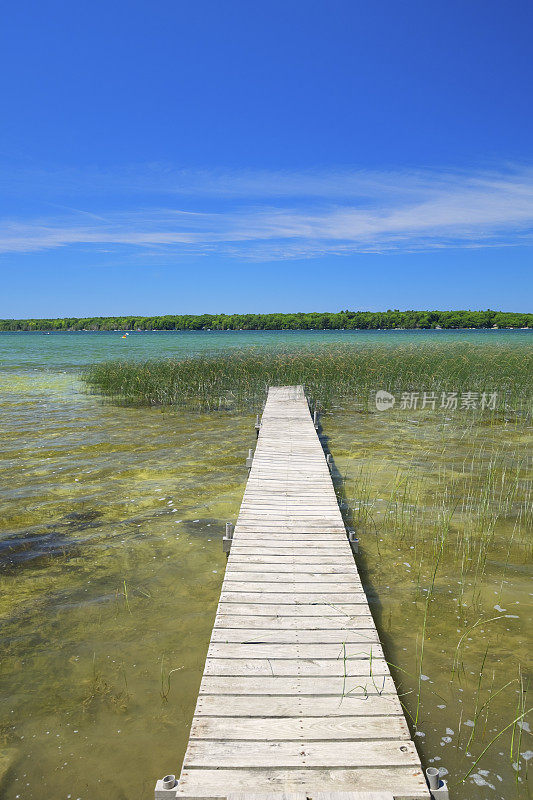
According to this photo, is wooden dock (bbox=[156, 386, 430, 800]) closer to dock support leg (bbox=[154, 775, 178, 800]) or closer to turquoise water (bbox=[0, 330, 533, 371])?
dock support leg (bbox=[154, 775, 178, 800])

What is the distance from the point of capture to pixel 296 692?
3117mm

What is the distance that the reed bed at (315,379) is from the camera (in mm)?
16438

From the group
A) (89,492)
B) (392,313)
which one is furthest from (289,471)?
(392,313)

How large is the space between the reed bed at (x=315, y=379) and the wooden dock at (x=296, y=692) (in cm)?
1108

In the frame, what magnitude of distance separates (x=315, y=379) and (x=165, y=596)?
40.6 feet

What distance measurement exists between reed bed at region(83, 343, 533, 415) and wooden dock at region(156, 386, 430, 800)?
11.1 metres

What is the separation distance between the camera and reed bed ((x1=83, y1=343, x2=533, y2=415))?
53.9 feet

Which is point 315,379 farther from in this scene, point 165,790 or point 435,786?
point 165,790

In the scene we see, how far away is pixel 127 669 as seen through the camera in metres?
4.03

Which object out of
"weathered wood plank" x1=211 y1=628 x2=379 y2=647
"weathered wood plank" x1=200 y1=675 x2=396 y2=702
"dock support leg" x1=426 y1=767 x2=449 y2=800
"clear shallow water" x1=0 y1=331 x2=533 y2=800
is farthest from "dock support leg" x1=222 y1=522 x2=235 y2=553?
"dock support leg" x1=426 y1=767 x2=449 y2=800

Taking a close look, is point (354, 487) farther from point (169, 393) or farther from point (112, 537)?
point (169, 393)

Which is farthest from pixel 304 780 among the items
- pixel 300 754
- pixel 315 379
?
pixel 315 379

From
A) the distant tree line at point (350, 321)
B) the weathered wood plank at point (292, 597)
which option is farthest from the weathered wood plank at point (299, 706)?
the distant tree line at point (350, 321)

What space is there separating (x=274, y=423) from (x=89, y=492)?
184 inches
